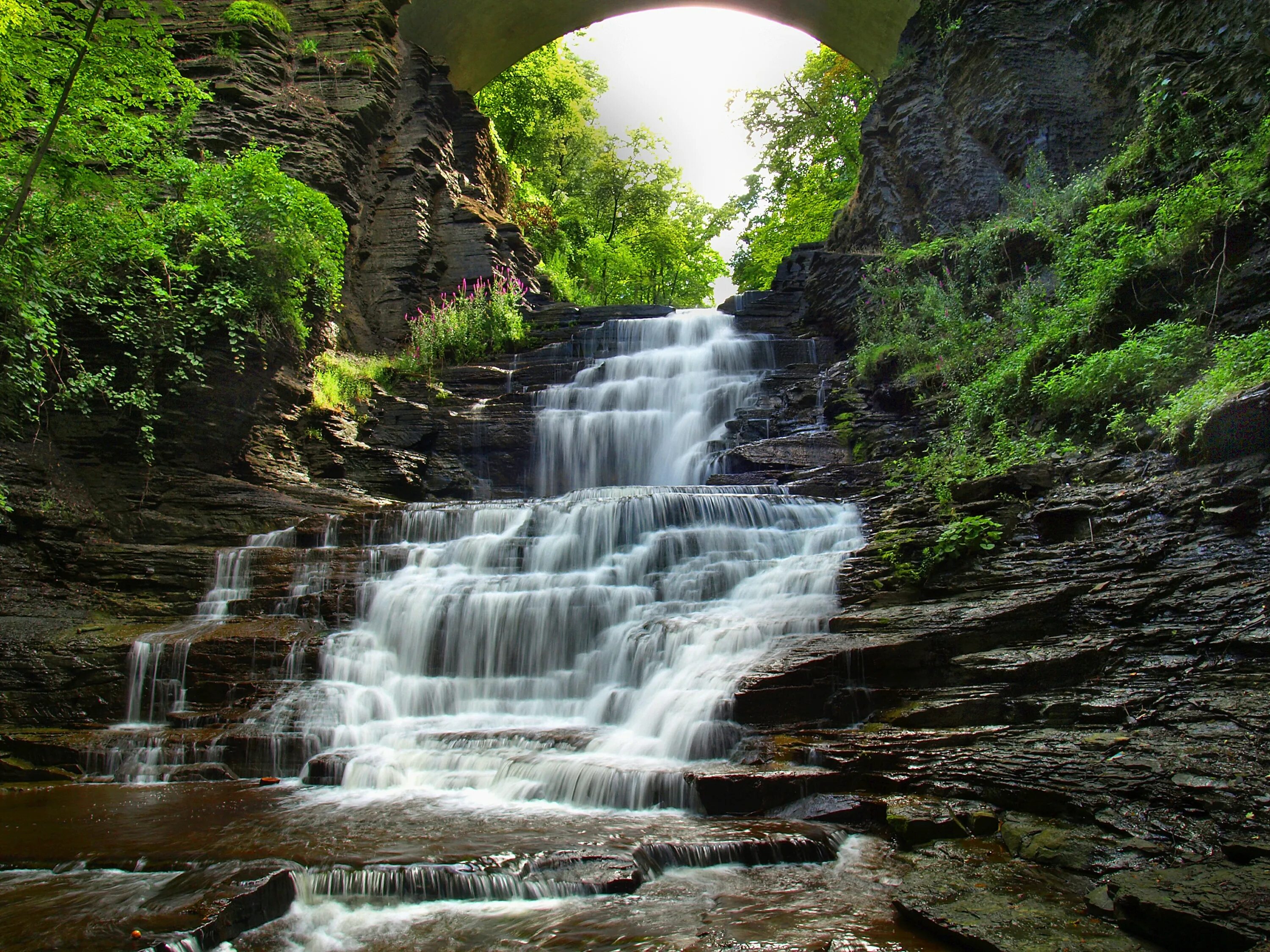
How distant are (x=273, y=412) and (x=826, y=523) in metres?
8.53

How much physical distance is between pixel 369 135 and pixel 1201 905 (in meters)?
19.5

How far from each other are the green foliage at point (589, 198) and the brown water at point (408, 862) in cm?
1915

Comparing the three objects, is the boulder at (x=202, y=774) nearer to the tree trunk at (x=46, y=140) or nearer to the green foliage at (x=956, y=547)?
the tree trunk at (x=46, y=140)

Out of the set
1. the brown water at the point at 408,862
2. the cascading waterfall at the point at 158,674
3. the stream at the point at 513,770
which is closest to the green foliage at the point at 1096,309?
the stream at the point at 513,770

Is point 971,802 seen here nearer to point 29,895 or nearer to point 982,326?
point 29,895

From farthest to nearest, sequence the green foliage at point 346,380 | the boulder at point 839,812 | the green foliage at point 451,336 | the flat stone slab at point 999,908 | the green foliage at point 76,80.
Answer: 1. the green foliage at point 451,336
2. the green foliage at point 346,380
3. the green foliage at point 76,80
4. the boulder at point 839,812
5. the flat stone slab at point 999,908

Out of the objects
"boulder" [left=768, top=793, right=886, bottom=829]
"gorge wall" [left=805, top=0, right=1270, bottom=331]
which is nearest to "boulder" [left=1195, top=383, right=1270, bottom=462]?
"boulder" [left=768, top=793, right=886, bottom=829]

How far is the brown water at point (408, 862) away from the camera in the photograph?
336 cm

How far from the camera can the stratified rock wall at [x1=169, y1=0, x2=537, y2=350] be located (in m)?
15.5

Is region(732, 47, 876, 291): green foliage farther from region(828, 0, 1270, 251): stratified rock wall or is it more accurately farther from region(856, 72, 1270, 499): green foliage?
region(856, 72, 1270, 499): green foliage

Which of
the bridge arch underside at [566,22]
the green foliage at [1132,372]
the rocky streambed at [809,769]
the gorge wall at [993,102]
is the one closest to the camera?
the rocky streambed at [809,769]

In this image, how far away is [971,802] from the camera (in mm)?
4547

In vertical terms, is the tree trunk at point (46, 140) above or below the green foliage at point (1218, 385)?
above

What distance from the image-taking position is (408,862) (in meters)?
4.05
